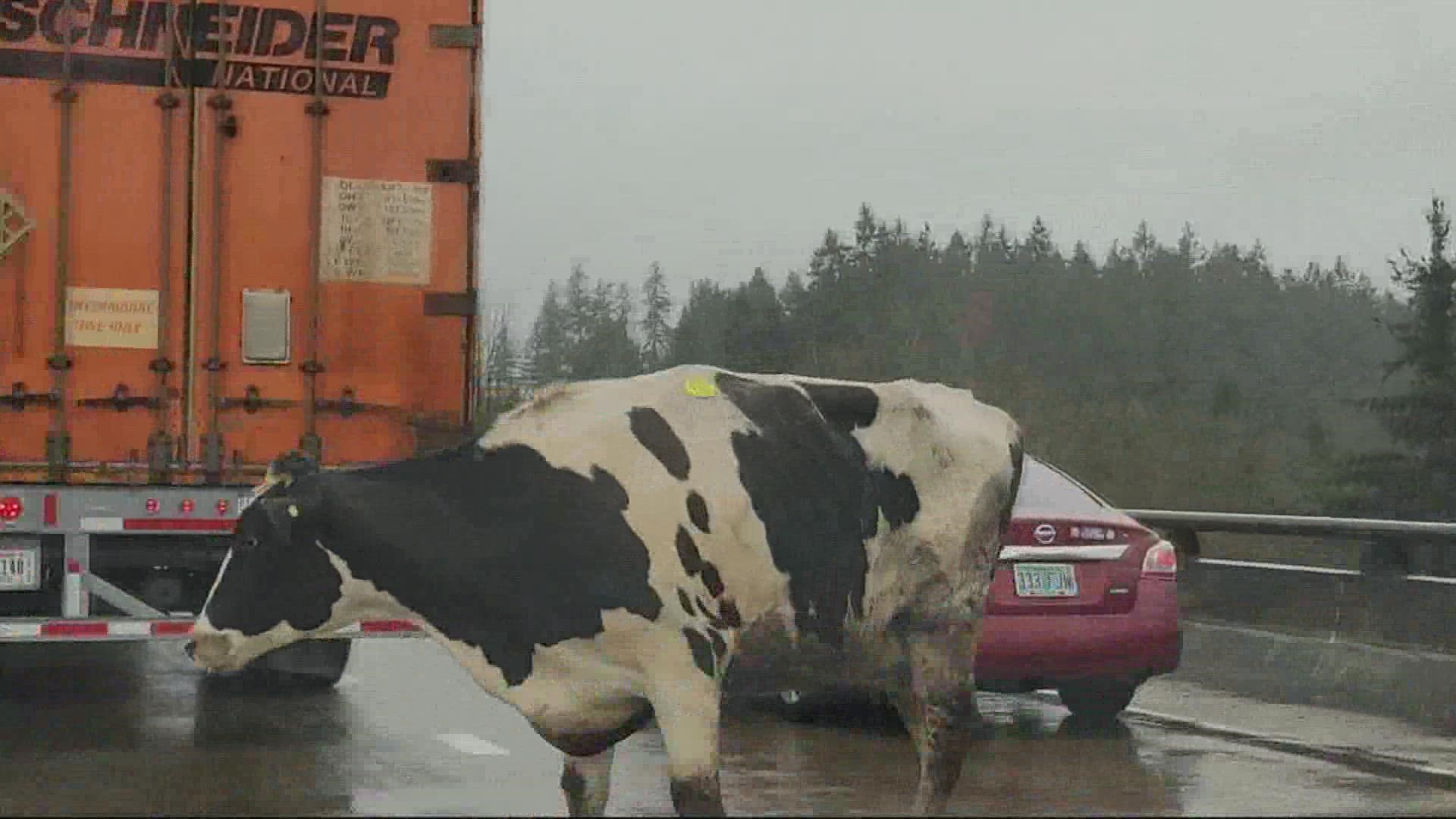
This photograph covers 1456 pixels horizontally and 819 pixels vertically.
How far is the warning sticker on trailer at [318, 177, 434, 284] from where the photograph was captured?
504 inches

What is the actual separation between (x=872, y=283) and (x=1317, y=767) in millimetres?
67276

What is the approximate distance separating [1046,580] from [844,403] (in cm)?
424

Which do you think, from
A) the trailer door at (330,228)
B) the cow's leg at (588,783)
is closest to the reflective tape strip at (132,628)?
the trailer door at (330,228)

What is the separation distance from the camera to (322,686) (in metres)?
14.9

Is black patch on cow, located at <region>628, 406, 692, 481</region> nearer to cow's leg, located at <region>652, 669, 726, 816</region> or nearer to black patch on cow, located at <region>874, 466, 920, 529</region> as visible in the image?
cow's leg, located at <region>652, 669, 726, 816</region>

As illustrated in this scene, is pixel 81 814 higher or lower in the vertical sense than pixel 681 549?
lower

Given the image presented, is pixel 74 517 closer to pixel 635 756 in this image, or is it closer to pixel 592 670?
pixel 635 756

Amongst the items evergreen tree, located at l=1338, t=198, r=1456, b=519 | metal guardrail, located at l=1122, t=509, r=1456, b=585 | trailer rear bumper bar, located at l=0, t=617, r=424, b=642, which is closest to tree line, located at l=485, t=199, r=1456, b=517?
evergreen tree, located at l=1338, t=198, r=1456, b=519

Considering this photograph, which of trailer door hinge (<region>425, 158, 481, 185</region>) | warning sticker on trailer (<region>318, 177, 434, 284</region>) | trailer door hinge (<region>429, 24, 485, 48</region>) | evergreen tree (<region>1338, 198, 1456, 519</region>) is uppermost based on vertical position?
trailer door hinge (<region>429, 24, 485, 48</region>)

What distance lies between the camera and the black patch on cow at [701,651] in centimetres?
796

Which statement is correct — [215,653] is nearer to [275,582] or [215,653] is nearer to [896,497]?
[275,582]

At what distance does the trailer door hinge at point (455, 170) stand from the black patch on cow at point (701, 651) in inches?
211

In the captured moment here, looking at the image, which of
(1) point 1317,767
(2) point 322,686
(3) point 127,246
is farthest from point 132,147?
(1) point 1317,767

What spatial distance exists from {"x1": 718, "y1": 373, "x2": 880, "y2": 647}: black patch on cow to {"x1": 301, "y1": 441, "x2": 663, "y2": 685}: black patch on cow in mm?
511
